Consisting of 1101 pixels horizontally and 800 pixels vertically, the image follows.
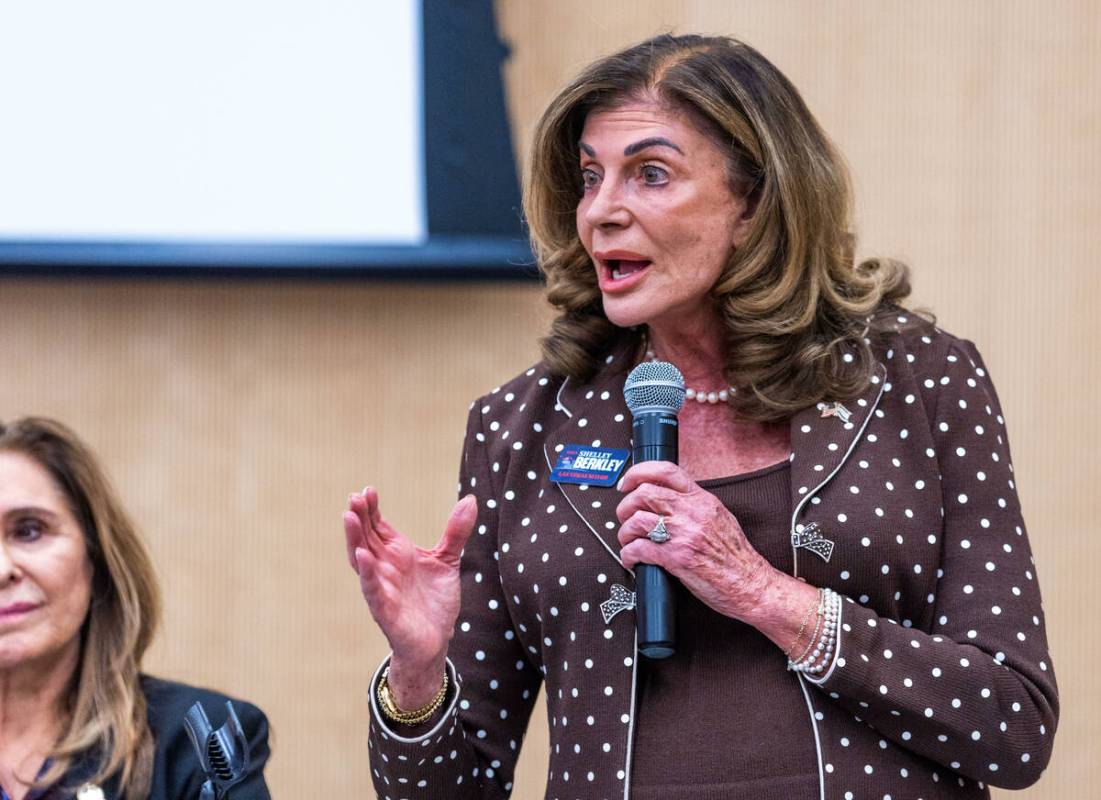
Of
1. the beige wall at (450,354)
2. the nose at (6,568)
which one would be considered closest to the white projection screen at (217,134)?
the beige wall at (450,354)

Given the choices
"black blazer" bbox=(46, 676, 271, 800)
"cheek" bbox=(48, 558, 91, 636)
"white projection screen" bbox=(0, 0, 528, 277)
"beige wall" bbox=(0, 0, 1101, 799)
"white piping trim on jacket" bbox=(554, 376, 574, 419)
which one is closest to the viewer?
"white piping trim on jacket" bbox=(554, 376, 574, 419)

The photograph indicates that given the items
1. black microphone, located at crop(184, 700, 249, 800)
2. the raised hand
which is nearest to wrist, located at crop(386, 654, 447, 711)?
the raised hand

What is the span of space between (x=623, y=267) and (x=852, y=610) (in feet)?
1.77

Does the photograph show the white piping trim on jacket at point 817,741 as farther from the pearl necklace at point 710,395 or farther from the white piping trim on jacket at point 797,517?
the pearl necklace at point 710,395

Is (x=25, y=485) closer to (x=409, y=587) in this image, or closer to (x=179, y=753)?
(x=179, y=753)

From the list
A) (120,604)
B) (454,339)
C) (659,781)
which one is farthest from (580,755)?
(454,339)

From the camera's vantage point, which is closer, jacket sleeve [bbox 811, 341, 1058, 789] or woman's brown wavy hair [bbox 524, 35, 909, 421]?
jacket sleeve [bbox 811, 341, 1058, 789]

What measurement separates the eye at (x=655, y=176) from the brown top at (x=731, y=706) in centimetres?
40

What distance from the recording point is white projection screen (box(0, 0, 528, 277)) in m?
3.27

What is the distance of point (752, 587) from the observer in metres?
1.77

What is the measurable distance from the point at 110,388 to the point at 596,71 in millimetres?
Answer: 1784

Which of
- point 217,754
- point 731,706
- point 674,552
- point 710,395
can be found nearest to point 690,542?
point 674,552

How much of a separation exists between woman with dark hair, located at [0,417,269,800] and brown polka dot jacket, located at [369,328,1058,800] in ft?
1.75

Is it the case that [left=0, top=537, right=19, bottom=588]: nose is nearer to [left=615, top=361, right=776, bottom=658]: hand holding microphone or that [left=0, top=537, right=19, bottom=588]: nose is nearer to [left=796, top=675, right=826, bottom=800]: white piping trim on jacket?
[left=615, top=361, right=776, bottom=658]: hand holding microphone
